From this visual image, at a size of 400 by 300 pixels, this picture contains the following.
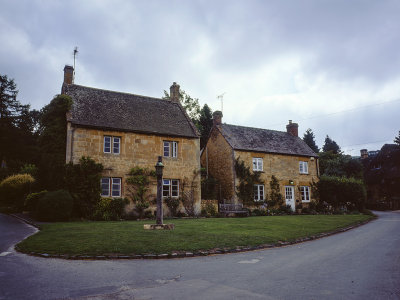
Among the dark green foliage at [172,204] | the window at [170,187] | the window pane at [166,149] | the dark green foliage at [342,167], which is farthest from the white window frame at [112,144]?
the dark green foliage at [342,167]

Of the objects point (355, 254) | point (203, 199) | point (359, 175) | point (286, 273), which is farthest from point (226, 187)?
point (359, 175)

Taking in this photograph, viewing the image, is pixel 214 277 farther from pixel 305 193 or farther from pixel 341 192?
pixel 341 192

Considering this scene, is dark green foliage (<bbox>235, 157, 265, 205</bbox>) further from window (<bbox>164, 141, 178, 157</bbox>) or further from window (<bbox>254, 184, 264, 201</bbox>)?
window (<bbox>164, 141, 178, 157</bbox>)

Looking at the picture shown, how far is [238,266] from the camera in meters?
7.59

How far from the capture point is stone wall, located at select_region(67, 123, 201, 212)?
20.8 metres

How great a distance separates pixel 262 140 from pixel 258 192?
595 cm

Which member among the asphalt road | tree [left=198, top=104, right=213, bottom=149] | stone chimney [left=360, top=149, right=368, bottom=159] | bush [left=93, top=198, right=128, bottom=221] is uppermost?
tree [left=198, top=104, right=213, bottom=149]

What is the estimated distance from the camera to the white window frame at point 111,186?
21.2m

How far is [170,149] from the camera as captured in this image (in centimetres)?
2430

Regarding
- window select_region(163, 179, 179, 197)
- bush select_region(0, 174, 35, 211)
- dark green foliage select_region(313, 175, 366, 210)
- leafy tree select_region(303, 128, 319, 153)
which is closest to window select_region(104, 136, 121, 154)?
window select_region(163, 179, 179, 197)

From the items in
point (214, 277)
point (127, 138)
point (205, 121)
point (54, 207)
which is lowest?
point (214, 277)

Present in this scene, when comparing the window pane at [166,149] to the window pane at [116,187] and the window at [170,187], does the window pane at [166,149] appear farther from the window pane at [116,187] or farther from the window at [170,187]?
the window pane at [116,187]

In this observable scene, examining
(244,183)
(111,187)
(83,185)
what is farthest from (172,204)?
(244,183)

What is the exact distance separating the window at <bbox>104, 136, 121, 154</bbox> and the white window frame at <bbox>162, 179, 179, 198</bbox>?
4436 millimetres
